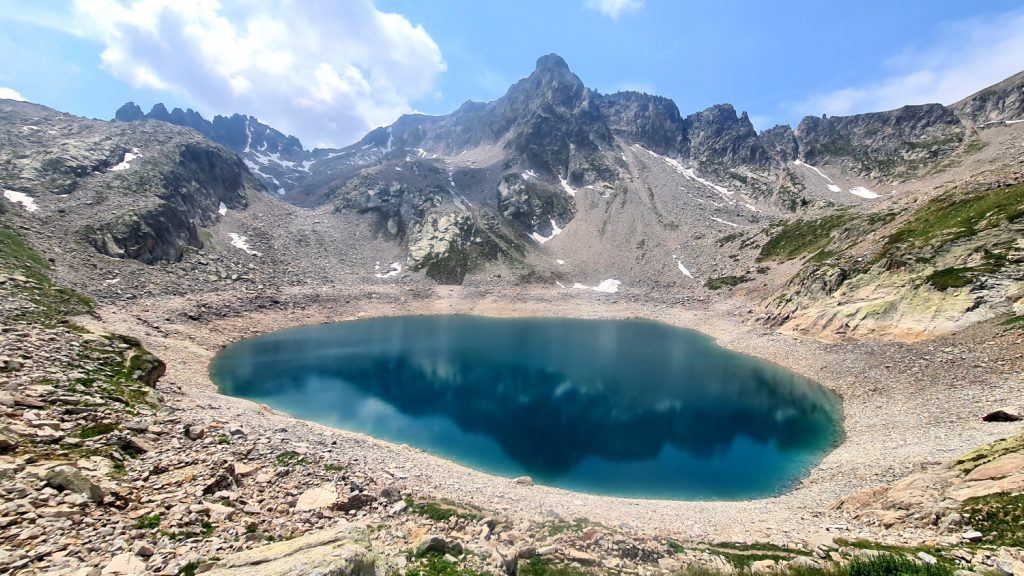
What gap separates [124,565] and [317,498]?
23.8 ft

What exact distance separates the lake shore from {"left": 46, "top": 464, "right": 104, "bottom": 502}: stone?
9.03 m

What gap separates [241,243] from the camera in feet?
343

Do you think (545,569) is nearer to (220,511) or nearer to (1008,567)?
(220,511)

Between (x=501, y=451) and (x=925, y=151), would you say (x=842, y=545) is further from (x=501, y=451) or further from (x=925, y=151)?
(x=925, y=151)

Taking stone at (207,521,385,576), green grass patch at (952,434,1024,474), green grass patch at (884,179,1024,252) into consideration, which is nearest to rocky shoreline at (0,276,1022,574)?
stone at (207,521,385,576)

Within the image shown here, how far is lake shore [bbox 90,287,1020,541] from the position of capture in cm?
1958

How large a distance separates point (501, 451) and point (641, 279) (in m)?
90.6

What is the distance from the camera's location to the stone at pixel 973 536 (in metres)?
12.4

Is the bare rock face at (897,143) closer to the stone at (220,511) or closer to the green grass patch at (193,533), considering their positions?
the stone at (220,511)

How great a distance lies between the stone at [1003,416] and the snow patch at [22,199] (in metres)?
119

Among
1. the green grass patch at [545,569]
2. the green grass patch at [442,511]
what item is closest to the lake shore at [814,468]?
the green grass patch at [442,511]

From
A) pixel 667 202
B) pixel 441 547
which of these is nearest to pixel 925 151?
pixel 667 202

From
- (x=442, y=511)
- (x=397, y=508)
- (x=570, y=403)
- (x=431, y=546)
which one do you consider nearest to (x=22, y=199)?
(x=570, y=403)

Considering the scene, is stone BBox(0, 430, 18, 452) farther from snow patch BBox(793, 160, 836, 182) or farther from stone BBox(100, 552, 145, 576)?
snow patch BBox(793, 160, 836, 182)
